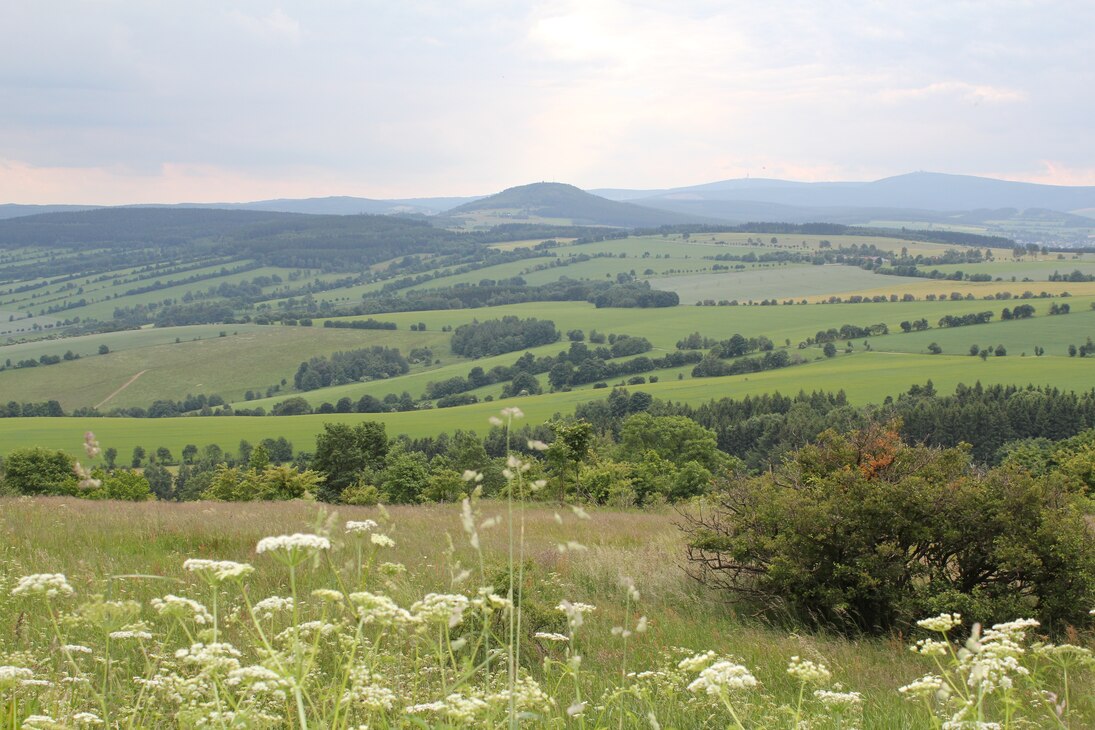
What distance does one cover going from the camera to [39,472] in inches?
1657

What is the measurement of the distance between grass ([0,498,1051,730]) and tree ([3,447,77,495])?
30307 millimetres

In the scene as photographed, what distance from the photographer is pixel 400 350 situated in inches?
5669

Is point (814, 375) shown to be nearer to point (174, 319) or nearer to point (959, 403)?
point (959, 403)

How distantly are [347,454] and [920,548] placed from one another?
143ft

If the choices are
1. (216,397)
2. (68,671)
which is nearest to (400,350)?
(216,397)

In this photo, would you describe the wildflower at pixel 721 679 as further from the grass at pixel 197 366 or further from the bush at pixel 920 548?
the grass at pixel 197 366

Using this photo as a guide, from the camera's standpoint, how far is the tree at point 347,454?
49.1m

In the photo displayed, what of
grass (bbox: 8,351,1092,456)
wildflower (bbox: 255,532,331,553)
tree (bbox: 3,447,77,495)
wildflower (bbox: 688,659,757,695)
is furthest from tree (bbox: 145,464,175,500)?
wildflower (bbox: 688,659,757,695)

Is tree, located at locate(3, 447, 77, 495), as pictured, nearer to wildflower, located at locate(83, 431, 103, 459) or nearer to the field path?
wildflower, located at locate(83, 431, 103, 459)

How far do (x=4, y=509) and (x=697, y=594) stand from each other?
10995 mm

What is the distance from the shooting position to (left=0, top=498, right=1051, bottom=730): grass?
5.98 metres

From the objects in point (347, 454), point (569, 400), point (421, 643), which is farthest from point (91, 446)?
point (569, 400)

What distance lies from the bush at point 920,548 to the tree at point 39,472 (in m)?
39.4

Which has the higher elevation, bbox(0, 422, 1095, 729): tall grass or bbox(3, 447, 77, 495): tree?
bbox(0, 422, 1095, 729): tall grass
